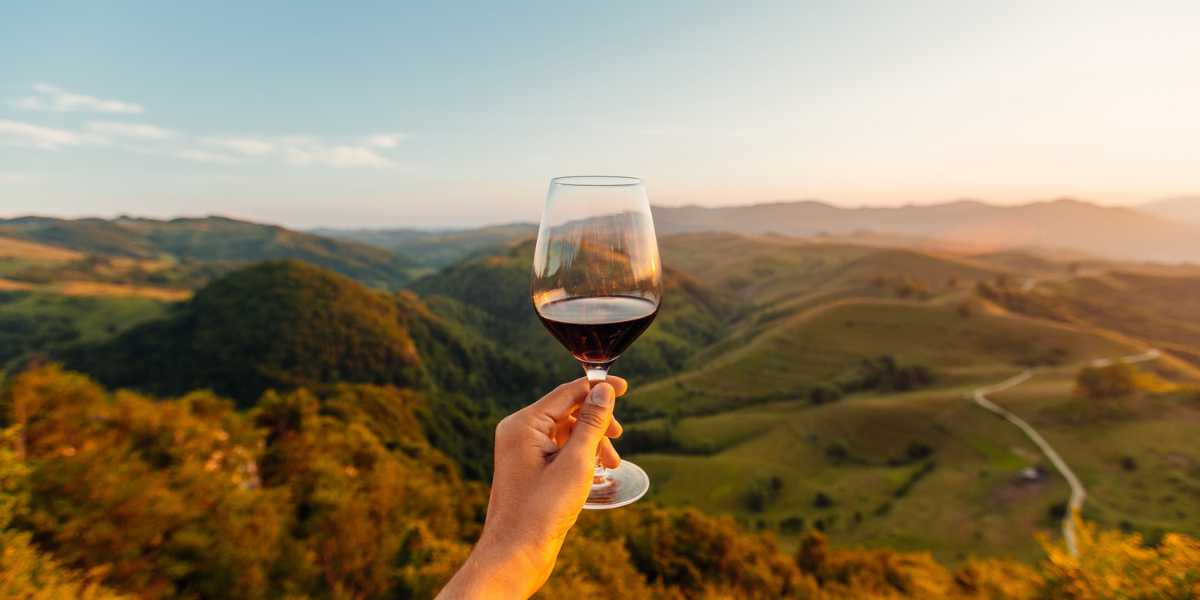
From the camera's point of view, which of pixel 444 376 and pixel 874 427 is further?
pixel 444 376

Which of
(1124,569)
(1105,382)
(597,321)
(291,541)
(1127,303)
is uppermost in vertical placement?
(597,321)

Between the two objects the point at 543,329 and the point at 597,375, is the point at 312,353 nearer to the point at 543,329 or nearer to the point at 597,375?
the point at 543,329

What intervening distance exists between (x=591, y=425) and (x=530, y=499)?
1.38ft

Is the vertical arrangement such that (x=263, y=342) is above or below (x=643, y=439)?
above

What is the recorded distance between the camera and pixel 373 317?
119125mm

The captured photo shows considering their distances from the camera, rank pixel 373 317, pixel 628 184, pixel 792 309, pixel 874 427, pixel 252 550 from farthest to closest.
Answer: pixel 792 309 < pixel 373 317 < pixel 874 427 < pixel 252 550 < pixel 628 184

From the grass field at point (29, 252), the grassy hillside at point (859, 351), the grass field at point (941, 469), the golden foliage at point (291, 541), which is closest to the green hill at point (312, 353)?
the grassy hillside at point (859, 351)

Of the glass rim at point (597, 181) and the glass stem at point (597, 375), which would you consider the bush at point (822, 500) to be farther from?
the glass rim at point (597, 181)

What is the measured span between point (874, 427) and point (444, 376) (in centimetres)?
10087

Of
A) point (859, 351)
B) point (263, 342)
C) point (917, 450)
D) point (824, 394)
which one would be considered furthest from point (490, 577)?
point (263, 342)

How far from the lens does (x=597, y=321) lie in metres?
2.09

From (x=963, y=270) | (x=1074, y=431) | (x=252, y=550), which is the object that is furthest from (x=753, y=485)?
(x=963, y=270)

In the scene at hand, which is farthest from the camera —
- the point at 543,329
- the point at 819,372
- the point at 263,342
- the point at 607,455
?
the point at 543,329

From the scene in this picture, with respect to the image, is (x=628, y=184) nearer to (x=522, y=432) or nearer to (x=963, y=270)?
(x=522, y=432)
